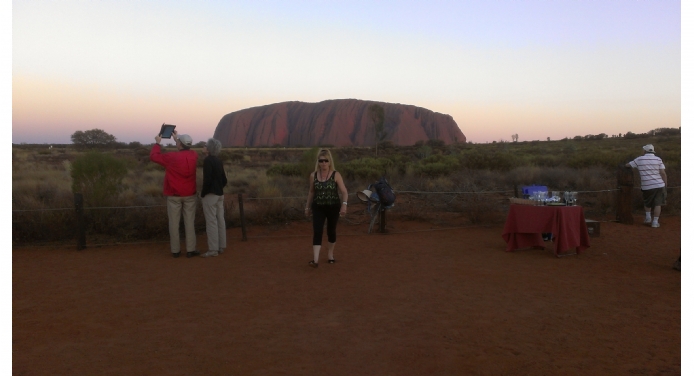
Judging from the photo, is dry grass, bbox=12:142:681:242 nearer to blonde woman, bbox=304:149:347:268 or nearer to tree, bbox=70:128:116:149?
blonde woman, bbox=304:149:347:268

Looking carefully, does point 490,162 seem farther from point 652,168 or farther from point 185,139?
point 185,139

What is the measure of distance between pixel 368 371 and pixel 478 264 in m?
3.77

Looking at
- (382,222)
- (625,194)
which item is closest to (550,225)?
(382,222)

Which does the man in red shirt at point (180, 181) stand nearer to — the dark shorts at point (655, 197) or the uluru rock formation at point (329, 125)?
the dark shorts at point (655, 197)

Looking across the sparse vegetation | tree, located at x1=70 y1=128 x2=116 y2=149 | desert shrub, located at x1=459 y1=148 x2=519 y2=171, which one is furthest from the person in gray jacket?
tree, located at x1=70 y1=128 x2=116 y2=149

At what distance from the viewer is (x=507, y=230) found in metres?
7.50

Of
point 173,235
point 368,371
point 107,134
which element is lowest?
point 368,371

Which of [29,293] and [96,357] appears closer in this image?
[96,357]

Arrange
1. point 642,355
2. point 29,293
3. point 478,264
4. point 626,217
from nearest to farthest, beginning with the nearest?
point 642,355 → point 29,293 → point 478,264 → point 626,217

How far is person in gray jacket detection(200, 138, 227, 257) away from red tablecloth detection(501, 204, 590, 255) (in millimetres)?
4464

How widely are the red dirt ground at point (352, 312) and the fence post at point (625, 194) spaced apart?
85.4 inches

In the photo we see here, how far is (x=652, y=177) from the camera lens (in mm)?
9312

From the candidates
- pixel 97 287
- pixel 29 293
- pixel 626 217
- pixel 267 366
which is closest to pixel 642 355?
pixel 267 366

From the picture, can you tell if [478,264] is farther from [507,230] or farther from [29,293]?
[29,293]
